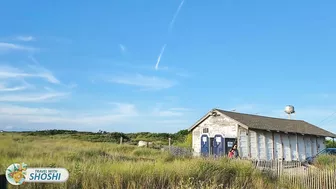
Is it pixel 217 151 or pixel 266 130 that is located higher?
pixel 266 130

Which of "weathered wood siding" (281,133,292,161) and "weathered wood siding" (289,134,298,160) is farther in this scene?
"weathered wood siding" (289,134,298,160)

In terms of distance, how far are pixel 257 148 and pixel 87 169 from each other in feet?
72.3

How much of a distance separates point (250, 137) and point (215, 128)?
147 inches

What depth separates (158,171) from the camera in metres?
9.70

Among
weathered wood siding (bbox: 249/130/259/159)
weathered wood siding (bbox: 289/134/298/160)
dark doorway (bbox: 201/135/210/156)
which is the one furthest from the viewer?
weathered wood siding (bbox: 289/134/298/160)

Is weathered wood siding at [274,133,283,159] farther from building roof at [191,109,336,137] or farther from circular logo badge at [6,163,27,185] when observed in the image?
circular logo badge at [6,163,27,185]

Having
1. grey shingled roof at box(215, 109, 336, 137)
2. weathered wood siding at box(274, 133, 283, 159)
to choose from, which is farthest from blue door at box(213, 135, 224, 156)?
weathered wood siding at box(274, 133, 283, 159)

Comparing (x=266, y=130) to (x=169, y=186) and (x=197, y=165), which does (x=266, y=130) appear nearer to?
(x=197, y=165)

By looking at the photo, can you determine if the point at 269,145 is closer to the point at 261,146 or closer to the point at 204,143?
the point at 261,146

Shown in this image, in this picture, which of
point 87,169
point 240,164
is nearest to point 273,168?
point 240,164

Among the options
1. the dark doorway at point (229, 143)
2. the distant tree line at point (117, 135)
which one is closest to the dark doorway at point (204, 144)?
the dark doorway at point (229, 143)

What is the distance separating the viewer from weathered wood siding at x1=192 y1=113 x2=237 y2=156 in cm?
2945

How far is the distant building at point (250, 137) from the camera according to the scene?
93.6 ft

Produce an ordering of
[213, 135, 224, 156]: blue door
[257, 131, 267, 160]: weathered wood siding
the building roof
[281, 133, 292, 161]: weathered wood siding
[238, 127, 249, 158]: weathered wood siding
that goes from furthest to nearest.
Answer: [281, 133, 292, 161]: weathered wood siding → [213, 135, 224, 156]: blue door → the building roof → [257, 131, 267, 160]: weathered wood siding → [238, 127, 249, 158]: weathered wood siding
